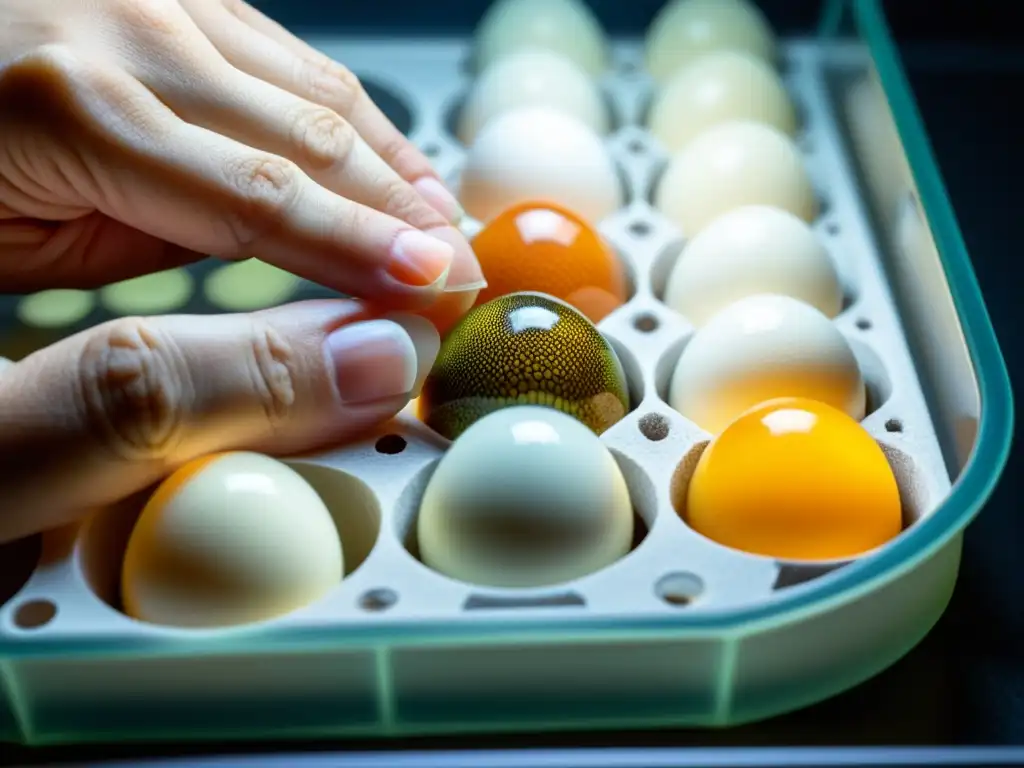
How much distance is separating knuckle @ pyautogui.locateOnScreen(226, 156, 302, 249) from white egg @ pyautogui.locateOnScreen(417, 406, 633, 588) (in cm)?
22

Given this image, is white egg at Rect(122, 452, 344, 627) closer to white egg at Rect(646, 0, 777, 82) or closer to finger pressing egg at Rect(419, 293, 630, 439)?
finger pressing egg at Rect(419, 293, 630, 439)

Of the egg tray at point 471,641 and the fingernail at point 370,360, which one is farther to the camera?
the fingernail at point 370,360

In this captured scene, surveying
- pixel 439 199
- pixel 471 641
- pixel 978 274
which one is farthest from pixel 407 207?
pixel 978 274

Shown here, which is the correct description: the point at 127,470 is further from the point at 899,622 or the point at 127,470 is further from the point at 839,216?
the point at 839,216

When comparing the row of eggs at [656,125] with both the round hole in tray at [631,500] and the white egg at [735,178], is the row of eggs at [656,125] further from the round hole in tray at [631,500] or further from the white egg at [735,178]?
the round hole in tray at [631,500]

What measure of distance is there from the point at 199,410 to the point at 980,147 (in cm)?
94

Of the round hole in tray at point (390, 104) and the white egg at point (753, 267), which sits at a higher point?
the round hole in tray at point (390, 104)

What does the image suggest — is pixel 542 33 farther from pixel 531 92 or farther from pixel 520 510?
pixel 520 510

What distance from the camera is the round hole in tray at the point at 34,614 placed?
2.31ft

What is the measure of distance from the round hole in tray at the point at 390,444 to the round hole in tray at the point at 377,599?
13 cm

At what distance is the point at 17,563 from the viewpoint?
795 millimetres

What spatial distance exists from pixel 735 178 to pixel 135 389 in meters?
0.53

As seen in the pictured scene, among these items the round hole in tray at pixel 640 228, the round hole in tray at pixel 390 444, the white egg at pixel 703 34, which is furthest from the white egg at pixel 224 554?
the white egg at pixel 703 34

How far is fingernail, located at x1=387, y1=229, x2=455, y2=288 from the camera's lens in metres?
0.82
